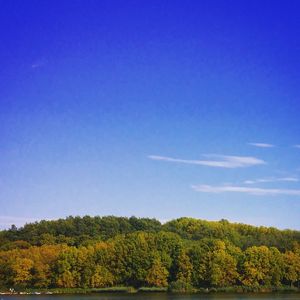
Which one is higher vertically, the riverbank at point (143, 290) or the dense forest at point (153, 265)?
the dense forest at point (153, 265)

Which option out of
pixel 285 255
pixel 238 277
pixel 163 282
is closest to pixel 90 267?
pixel 163 282

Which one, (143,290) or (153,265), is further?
(153,265)

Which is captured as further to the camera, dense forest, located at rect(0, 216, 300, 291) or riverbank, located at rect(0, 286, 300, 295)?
dense forest, located at rect(0, 216, 300, 291)

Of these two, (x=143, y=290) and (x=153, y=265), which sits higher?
(x=153, y=265)

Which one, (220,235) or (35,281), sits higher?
(220,235)

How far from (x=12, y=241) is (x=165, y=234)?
39.2 metres

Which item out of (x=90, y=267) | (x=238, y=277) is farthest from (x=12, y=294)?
(x=238, y=277)

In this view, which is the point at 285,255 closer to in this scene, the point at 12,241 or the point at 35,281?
the point at 35,281

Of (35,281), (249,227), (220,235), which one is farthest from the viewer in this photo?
(249,227)

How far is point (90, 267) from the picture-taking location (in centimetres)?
8850

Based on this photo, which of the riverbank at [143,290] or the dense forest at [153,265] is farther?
the dense forest at [153,265]

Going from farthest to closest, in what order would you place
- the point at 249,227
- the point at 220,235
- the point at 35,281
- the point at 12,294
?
the point at 249,227, the point at 220,235, the point at 35,281, the point at 12,294

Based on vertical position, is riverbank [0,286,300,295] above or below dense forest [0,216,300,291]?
below

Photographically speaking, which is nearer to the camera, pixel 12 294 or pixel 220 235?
pixel 12 294
